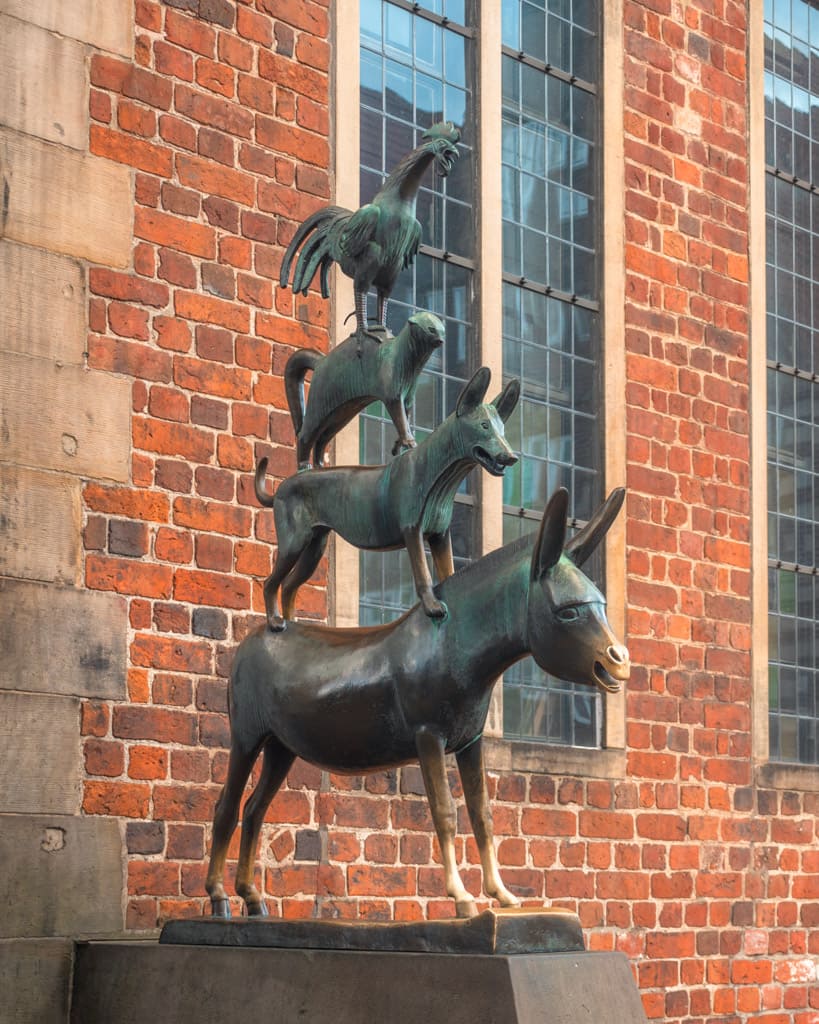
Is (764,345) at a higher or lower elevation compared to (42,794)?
higher

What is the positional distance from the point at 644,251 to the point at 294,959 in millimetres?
5129

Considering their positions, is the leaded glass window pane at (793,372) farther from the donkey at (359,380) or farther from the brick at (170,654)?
the donkey at (359,380)

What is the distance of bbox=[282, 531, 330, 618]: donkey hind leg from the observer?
498cm

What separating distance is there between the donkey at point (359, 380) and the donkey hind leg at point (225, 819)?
83 cm

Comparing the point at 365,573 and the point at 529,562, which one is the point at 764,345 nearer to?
the point at 365,573

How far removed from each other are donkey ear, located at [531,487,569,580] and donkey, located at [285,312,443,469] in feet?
2.01

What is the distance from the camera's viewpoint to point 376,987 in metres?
4.22

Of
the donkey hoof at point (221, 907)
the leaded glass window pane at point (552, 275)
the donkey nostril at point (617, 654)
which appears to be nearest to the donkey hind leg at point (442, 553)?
the donkey nostril at point (617, 654)

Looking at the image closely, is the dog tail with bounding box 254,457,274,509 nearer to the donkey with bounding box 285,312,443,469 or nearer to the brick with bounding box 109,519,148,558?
the donkey with bounding box 285,312,443,469

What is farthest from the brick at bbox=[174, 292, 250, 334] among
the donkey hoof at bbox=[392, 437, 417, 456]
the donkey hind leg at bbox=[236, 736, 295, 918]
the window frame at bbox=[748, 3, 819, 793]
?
the window frame at bbox=[748, 3, 819, 793]

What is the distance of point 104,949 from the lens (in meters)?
5.19

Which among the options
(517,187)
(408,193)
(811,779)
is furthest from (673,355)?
(408,193)

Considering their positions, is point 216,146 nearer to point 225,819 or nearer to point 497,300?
point 497,300

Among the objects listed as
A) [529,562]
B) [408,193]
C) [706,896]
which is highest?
[408,193]
